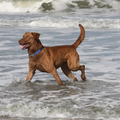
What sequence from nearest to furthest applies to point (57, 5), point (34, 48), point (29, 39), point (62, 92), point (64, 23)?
1. point (62, 92)
2. point (29, 39)
3. point (34, 48)
4. point (64, 23)
5. point (57, 5)

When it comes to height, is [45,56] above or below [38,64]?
above

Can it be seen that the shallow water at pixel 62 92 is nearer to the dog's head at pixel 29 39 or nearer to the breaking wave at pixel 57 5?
the dog's head at pixel 29 39

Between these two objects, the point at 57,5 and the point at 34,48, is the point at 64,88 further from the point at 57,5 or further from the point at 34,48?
the point at 57,5

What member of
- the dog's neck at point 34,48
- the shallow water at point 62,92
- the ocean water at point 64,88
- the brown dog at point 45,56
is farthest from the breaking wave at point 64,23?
the dog's neck at point 34,48

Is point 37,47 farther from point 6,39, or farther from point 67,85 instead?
point 6,39

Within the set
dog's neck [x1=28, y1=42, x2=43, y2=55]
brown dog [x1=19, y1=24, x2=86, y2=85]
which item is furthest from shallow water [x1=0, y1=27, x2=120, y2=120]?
dog's neck [x1=28, y1=42, x2=43, y2=55]

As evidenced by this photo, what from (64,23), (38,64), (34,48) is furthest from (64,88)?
(64,23)

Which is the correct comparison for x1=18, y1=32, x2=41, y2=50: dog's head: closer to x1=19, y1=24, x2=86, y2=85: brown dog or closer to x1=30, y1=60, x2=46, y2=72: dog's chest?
x1=19, y1=24, x2=86, y2=85: brown dog

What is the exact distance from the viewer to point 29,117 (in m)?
5.16

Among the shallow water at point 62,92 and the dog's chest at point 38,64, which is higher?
the dog's chest at point 38,64

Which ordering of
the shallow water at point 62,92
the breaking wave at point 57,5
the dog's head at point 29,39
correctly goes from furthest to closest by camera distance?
the breaking wave at point 57,5 → the dog's head at point 29,39 → the shallow water at point 62,92

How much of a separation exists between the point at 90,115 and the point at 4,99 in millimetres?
1661

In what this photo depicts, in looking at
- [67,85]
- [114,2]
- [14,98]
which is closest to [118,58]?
[67,85]

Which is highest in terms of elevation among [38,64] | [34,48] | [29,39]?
[29,39]
